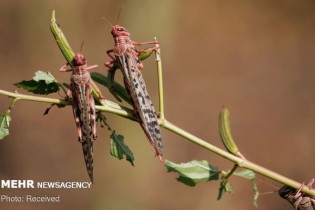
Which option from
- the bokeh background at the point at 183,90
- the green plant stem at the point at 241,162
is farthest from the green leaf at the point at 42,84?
the bokeh background at the point at 183,90

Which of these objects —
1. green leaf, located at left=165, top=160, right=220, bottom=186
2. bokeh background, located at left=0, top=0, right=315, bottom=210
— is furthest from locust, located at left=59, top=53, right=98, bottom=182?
bokeh background, located at left=0, top=0, right=315, bottom=210

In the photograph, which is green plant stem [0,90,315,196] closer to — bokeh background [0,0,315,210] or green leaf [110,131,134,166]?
green leaf [110,131,134,166]

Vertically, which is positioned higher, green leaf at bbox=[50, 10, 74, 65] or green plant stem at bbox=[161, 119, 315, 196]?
green leaf at bbox=[50, 10, 74, 65]

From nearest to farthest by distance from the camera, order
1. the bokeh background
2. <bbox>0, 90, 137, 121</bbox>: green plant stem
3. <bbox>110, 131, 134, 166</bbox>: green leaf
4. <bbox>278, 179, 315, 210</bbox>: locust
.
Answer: <bbox>0, 90, 137, 121</bbox>: green plant stem, <bbox>110, 131, 134, 166</bbox>: green leaf, <bbox>278, 179, 315, 210</bbox>: locust, the bokeh background

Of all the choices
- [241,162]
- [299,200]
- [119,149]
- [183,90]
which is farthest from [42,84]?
[183,90]

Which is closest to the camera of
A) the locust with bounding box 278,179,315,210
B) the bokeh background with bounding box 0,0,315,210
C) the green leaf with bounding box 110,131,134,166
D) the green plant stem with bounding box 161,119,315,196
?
the green plant stem with bounding box 161,119,315,196
